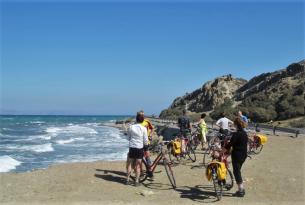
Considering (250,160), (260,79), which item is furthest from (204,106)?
(250,160)

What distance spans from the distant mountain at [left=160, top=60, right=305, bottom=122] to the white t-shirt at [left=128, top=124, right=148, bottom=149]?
11867 mm

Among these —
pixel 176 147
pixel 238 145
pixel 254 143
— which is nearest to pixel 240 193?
Answer: pixel 238 145

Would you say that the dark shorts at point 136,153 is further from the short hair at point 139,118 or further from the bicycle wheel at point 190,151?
the bicycle wheel at point 190,151

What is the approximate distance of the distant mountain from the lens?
165ft

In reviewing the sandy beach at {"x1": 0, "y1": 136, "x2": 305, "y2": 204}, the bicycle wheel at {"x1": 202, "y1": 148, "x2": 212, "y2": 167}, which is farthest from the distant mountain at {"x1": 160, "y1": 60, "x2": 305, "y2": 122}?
the sandy beach at {"x1": 0, "y1": 136, "x2": 305, "y2": 204}

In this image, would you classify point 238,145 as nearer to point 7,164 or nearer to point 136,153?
point 136,153

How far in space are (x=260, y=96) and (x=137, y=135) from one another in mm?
53293

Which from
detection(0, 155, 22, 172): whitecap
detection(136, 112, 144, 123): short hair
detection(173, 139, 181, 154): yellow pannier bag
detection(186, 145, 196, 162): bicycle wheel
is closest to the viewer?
detection(136, 112, 144, 123): short hair

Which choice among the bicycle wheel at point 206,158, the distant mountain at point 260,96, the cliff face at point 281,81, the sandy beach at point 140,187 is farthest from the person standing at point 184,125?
the cliff face at point 281,81

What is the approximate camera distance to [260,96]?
62.9m

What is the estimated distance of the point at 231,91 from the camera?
303 ft

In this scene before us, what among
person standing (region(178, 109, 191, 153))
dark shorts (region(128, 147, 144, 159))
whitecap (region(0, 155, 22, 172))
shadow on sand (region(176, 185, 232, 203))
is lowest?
whitecap (region(0, 155, 22, 172))

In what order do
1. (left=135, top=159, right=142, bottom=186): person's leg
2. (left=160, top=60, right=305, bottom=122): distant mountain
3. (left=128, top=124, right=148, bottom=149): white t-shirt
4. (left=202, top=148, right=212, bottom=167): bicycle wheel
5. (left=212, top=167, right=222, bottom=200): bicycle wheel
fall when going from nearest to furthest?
1. (left=212, top=167, right=222, bottom=200): bicycle wheel
2. (left=128, top=124, right=148, bottom=149): white t-shirt
3. (left=135, top=159, right=142, bottom=186): person's leg
4. (left=202, top=148, right=212, bottom=167): bicycle wheel
5. (left=160, top=60, right=305, bottom=122): distant mountain

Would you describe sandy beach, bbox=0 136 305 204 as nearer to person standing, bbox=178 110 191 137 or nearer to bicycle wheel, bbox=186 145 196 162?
bicycle wheel, bbox=186 145 196 162
